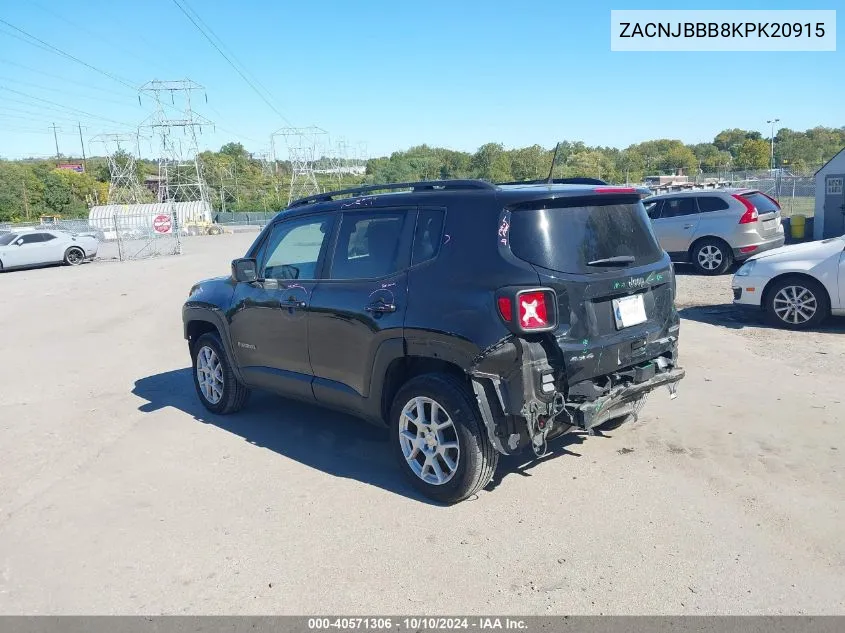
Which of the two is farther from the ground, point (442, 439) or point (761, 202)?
point (761, 202)

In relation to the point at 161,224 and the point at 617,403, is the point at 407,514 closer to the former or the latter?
the point at 617,403

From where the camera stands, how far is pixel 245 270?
579 cm

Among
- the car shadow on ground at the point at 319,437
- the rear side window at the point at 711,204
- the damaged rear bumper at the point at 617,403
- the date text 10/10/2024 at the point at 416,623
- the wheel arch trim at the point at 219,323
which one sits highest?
the rear side window at the point at 711,204

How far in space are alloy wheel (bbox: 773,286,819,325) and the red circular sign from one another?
3260 centimetres

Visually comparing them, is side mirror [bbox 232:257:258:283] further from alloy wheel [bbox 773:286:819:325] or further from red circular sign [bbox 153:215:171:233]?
red circular sign [bbox 153:215:171:233]

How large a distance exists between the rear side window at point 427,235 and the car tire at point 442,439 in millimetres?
765

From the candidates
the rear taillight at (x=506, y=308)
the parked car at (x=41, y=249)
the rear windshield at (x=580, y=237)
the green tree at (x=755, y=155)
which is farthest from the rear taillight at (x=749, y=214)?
the green tree at (x=755, y=155)

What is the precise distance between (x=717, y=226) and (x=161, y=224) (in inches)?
1170

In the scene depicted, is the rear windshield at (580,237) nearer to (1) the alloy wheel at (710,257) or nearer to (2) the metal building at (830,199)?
(1) the alloy wheel at (710,257)

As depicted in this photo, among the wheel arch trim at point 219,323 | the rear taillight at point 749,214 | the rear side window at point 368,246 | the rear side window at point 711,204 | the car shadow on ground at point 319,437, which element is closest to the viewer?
the rear side window at point 368,246

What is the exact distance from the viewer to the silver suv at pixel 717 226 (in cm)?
1406

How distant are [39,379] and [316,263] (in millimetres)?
5103

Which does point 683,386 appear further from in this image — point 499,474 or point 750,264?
point 750,264

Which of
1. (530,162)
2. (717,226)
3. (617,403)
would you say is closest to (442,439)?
(617,403)
